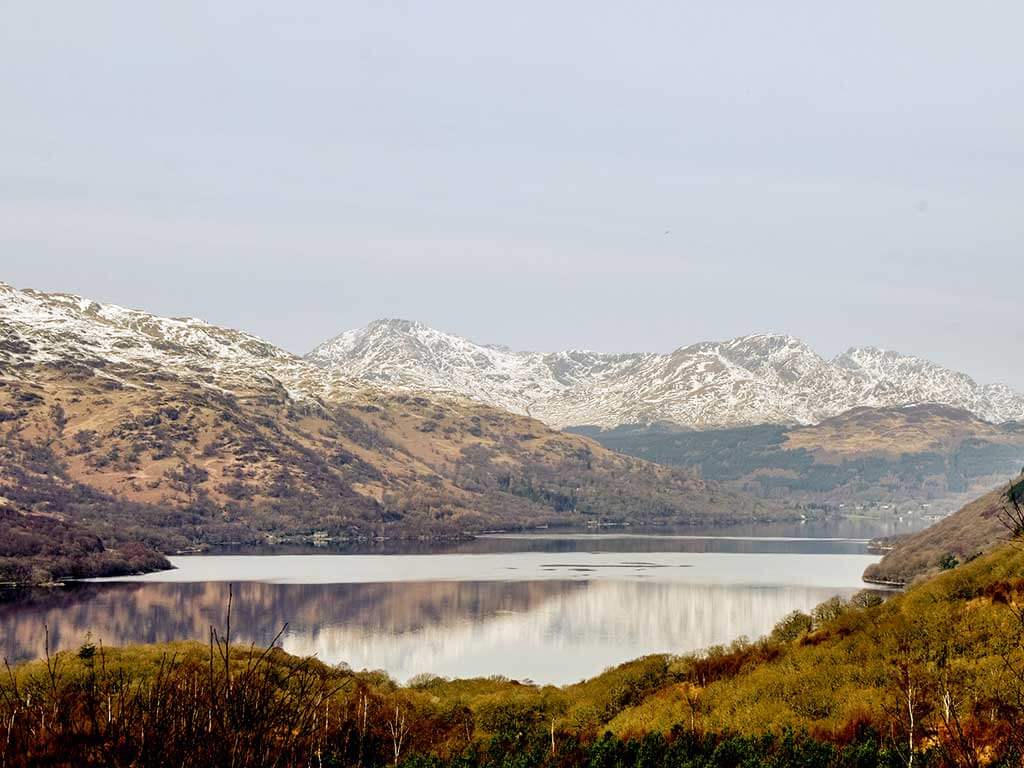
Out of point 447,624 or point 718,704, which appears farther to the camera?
point 447,624

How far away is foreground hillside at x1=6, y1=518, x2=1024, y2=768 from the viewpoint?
36337mm

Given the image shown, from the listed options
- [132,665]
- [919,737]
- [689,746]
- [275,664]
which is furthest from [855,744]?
[132,665]

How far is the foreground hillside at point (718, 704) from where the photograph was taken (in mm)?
36337

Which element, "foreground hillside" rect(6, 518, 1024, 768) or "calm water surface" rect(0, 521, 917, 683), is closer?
"foreground hillside" rect(6, 518, 1024, 768)

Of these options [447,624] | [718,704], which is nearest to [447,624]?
[447,624]

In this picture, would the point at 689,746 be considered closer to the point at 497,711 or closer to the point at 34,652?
the point at 497,711

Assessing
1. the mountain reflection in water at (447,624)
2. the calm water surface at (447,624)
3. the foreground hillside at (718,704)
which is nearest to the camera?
the foreground hillside at (718,704)

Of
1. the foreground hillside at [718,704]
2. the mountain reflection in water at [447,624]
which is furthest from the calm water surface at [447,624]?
the foreground hillside at [718,704]

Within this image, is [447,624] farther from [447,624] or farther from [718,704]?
[718,704]

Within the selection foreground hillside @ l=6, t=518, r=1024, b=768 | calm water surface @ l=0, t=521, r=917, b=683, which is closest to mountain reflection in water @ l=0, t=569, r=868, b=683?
calm water surface @ l=0, t=521, r=917, b=683

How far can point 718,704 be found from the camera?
51.4 m

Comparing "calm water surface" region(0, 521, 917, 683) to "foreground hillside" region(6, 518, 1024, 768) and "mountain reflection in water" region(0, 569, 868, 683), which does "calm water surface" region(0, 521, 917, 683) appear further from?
"foreground hillside" region(6, 518, 1024, 768)

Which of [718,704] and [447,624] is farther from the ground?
[718,704]

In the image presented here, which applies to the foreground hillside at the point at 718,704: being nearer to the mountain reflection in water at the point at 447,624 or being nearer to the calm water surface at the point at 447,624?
the mountain reflection in water at the point at 447,624
